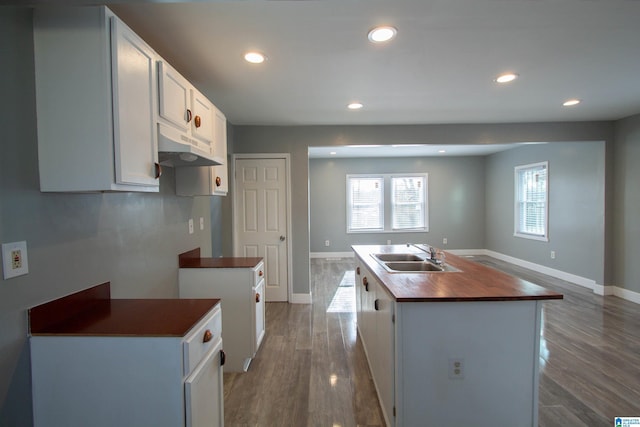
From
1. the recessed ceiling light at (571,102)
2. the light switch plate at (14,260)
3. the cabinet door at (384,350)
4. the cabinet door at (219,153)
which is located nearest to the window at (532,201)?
the recessed ceiling light at (571,102)

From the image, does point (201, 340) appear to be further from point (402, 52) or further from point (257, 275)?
point (402, 52)

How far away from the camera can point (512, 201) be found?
6.09 metres

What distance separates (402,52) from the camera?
204 cm

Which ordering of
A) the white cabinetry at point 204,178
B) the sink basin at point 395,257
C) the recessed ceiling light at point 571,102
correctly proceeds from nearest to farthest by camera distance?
1. the white cabinetry at point 204,178
2. the sink basin at point 395,257
3. the recessed ceiling light at point 571,102

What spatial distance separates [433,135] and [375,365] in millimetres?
3255

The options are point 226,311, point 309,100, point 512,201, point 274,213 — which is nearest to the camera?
point 226,311

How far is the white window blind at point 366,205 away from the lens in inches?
273

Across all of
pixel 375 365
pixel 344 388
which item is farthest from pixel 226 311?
pixel 375 365

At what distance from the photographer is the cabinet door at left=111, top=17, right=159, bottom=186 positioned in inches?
47.4

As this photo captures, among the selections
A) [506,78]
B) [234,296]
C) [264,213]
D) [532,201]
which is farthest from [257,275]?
[532,201]

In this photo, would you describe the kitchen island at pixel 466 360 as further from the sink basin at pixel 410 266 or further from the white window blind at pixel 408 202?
the white window blind at pixel 408 202

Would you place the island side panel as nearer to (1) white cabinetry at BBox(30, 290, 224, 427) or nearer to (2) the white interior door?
(1) white cabinetry at BBox(30, 290, 224, 427)

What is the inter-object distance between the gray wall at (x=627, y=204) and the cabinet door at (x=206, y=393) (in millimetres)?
5277

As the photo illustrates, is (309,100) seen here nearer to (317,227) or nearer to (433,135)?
(433,135)
